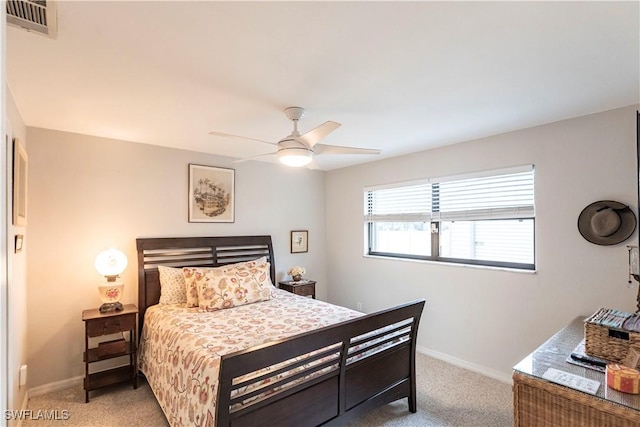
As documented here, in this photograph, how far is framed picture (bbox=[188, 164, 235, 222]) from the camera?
379 centimetres

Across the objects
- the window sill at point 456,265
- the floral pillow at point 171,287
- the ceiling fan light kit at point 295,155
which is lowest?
the floral pillow at point 171,287

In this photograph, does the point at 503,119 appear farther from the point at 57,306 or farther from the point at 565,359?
the point at 57,306

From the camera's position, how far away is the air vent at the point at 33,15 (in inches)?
52.2

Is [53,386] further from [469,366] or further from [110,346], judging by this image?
[469,366]

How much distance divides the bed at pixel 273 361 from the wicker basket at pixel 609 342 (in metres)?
1.07

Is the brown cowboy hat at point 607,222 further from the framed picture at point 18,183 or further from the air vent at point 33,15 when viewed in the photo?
the framed picture at point 18,183

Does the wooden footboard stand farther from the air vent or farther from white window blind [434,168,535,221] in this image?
the air vent

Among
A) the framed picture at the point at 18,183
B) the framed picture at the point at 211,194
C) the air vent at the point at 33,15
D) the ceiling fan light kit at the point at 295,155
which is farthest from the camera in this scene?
the framed picture at the point at 211,194

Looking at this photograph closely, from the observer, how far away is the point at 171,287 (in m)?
3.32

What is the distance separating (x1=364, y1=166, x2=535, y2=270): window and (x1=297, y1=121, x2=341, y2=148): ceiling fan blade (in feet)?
6.32

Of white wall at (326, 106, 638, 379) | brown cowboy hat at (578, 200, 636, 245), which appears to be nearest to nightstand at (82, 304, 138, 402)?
white wall at (326, 106, 638, 379)

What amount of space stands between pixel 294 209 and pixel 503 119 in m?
2.84

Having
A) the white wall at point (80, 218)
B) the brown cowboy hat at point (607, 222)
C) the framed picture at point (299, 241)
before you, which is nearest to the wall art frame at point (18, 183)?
the white wall at point (80, 218)

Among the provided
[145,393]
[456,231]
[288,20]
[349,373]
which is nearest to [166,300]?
[145,393]
